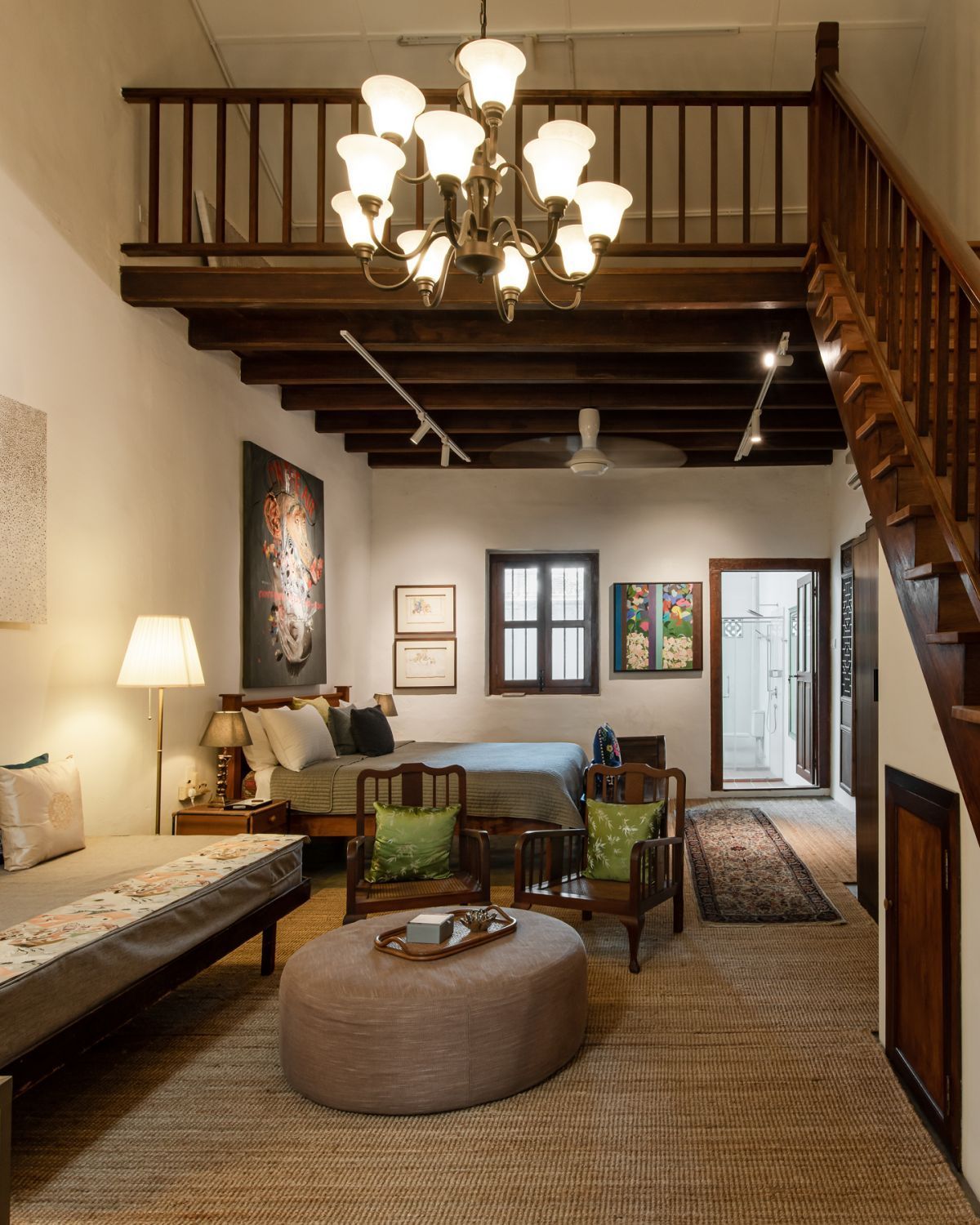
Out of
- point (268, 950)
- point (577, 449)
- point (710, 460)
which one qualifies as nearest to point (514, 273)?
point (268, 950)

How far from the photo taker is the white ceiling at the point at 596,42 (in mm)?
5418

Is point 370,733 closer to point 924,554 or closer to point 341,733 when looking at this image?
point 341,733

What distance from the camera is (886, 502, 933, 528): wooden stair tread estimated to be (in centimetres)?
223

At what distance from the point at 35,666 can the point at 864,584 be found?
3.93m

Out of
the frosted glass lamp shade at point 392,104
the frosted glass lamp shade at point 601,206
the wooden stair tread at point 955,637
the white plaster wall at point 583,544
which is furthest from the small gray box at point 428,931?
the white plaster wall at point 583,544

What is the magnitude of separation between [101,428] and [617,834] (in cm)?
308

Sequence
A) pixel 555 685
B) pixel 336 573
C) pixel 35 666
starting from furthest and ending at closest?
pixel 555 685, pixel 336 573, pixel 35 666

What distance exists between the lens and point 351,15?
5.52 meters

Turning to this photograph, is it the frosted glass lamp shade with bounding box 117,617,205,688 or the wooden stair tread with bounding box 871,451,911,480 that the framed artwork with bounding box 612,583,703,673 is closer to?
the frosted glass lamp shade with bounding box 117,617,205,688

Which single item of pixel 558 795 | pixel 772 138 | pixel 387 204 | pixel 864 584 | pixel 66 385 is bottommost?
pixel 558 795

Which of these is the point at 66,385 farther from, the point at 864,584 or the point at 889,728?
the point at 864,584

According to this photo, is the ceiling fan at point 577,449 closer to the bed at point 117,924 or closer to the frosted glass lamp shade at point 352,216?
the frosted glass lamp shade at point 352,216

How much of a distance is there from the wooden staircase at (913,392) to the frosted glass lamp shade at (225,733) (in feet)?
11.4

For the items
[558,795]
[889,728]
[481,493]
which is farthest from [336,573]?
[889,728]
